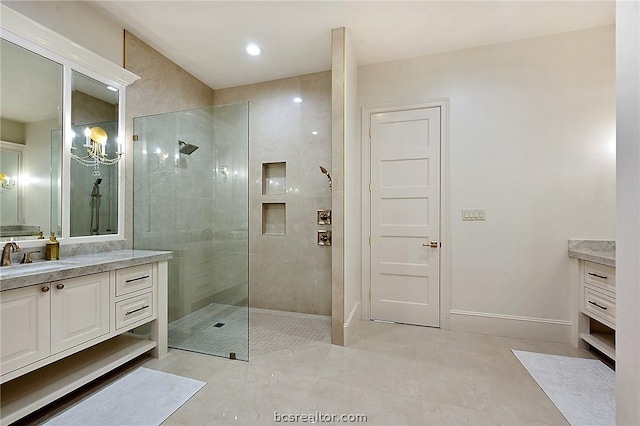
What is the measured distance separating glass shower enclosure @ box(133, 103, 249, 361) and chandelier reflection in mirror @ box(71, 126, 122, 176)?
9.7 inches

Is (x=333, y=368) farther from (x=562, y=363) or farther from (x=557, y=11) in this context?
(x=557, y=11)

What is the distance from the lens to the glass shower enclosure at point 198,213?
2.45m

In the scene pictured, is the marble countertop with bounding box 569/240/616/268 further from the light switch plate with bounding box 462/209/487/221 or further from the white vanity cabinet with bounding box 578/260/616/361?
the light switch plate with bounding box 462/209/487/221

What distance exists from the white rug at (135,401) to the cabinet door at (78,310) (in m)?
0.38

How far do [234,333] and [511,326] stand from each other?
267 centimetres

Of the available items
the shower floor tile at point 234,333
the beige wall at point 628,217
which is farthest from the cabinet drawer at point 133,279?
the beige wall at point 628,217

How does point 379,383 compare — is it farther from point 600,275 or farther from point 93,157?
point 93,157

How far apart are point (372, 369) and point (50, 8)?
3.53m

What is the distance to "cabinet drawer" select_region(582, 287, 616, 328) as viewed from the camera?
6.64 ft

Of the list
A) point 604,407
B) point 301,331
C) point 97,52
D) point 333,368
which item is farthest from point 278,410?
point 97,52

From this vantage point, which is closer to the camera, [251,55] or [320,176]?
[251,55]

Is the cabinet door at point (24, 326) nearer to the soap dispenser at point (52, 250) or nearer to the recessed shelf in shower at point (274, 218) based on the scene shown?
the soap dispenser at point (52, 250)

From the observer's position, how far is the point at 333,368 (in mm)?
2064

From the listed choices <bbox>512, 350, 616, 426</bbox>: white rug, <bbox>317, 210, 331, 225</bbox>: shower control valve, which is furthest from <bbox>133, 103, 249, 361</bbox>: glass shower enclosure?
<bbox>512, 350, 616, 426</bbox>: white rug
